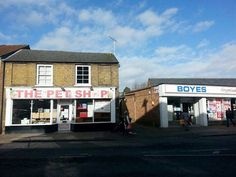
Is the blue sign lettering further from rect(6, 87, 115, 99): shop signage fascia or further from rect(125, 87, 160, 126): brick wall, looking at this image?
rect(6, 87, 115, 99): shop signage fascia

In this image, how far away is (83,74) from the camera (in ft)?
87.1

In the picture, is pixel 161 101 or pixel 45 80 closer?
pixel 45 80

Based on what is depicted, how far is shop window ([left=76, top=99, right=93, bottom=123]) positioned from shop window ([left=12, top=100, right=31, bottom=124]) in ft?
13.5

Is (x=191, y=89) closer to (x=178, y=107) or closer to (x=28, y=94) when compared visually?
(x=178, y=107)

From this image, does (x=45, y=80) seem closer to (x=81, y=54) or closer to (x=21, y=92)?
(x=21, y=92)

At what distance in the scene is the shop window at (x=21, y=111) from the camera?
2522cm

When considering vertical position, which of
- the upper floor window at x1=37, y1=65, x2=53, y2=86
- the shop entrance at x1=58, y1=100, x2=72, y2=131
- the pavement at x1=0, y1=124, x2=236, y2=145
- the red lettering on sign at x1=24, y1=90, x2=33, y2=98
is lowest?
the pavement at x1=0, y1=124, x2=236, y2=145

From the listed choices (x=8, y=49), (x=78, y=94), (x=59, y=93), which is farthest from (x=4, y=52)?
(x=78, y=94)

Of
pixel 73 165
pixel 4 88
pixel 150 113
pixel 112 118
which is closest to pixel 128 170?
pixel 73 165

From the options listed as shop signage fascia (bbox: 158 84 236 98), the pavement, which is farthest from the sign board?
shop signage fascia (bbox: 158 84 236 98)

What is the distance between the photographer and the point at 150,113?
30859mm

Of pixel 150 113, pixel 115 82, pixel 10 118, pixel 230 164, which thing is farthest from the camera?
pixel 150 113

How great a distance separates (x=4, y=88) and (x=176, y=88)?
50.9ft

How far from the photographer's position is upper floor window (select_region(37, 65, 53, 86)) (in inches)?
1020
